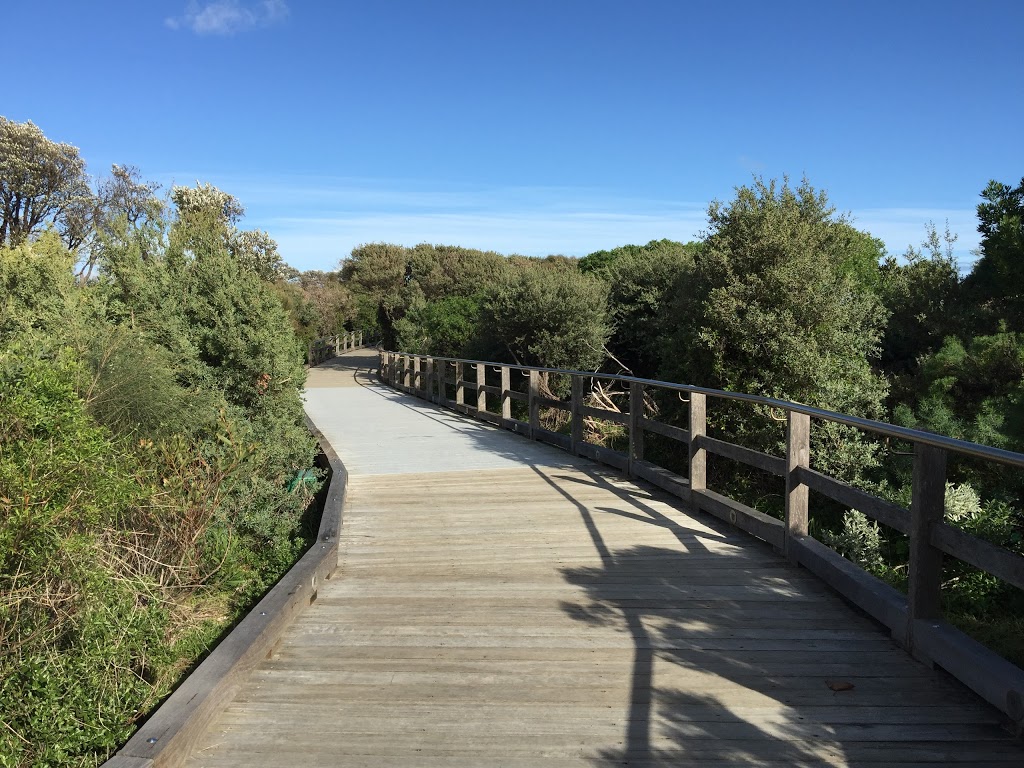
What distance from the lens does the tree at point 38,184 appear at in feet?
94.8

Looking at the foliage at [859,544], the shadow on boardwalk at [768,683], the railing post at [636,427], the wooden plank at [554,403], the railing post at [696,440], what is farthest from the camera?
the wooden plank at [554,403]

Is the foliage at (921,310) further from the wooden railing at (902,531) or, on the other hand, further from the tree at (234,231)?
the tree at (234,231)

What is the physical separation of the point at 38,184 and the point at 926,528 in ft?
114

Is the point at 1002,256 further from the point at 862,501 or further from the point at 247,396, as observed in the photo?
the point at 247,396

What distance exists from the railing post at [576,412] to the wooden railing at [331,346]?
86.3 ft

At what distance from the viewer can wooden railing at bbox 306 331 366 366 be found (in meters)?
38.2

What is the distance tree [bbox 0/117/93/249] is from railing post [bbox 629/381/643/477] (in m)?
27.8

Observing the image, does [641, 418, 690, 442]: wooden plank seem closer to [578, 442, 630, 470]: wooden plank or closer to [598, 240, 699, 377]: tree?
[578, 442, 630, 470]: wooden plank

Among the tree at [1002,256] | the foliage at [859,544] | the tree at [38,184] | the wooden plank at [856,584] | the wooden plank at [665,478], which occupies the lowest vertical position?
the foliage at [859,544]

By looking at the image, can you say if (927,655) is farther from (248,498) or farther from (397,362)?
(397,362)

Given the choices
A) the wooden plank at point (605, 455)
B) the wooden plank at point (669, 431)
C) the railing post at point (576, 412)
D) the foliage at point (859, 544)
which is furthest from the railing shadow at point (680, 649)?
the railing post at point (576, 412)

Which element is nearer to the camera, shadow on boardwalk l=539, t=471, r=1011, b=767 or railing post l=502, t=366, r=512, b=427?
shadow on boardwalk l=539, t=471, r=1011, b=767

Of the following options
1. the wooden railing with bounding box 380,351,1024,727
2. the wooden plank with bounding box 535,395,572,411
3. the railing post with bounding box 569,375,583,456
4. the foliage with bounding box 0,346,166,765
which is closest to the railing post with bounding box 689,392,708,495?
the wooden railing with bounding box 380,351,1024,727

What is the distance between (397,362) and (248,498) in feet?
51.1
